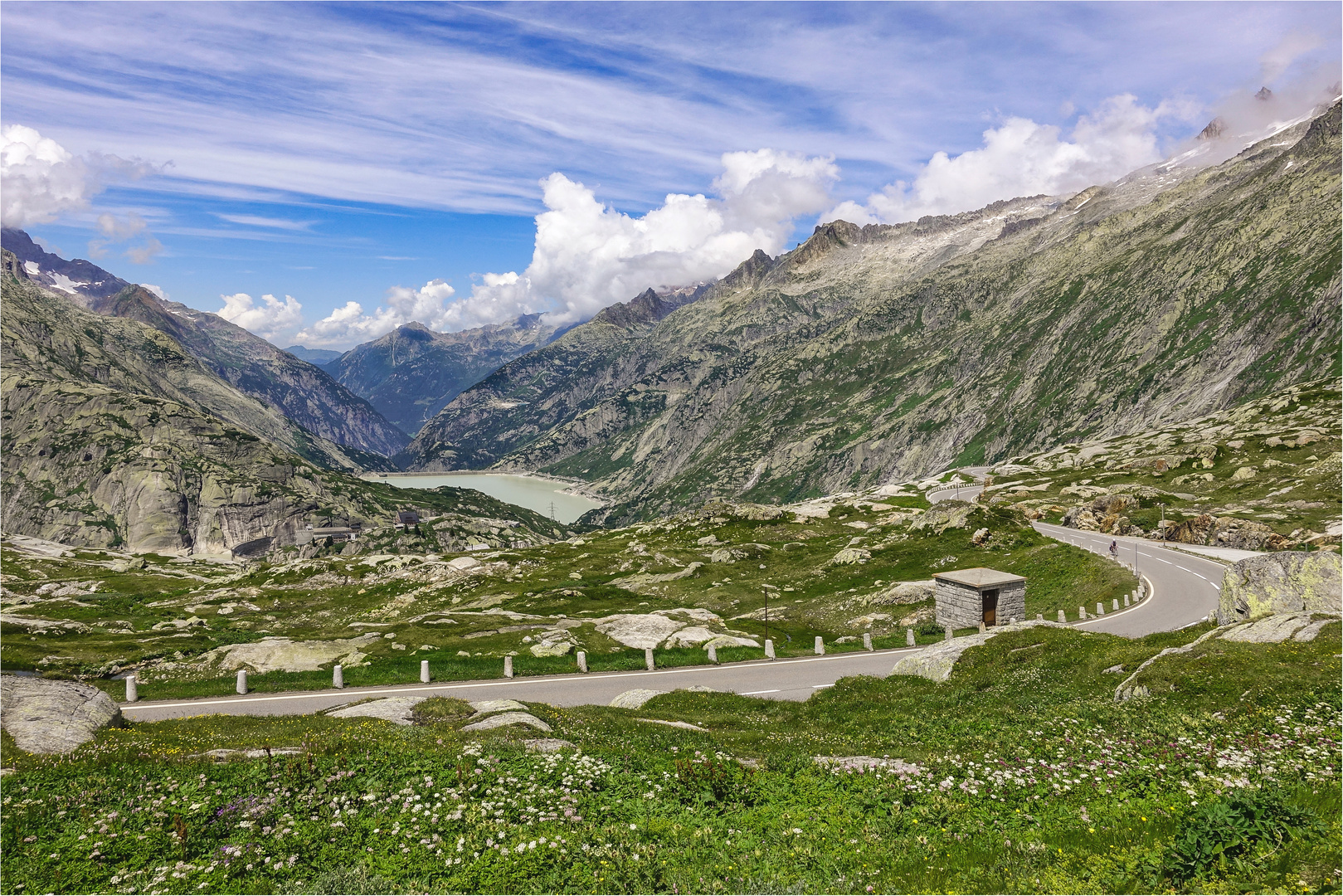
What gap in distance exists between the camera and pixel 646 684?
1324 inches

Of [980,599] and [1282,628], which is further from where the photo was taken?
[980,599]

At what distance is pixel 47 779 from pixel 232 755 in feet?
10.6

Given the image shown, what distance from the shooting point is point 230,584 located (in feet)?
353

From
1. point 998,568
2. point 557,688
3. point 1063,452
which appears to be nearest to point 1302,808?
point 557,688

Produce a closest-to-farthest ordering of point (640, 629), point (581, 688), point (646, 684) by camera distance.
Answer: point (581, 688) < point (646, 684) < point (640, 629)

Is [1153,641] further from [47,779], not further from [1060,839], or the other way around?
[47,779]

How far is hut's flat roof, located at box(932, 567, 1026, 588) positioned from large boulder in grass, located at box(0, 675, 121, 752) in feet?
150

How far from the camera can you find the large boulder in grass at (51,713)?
55.9 ft

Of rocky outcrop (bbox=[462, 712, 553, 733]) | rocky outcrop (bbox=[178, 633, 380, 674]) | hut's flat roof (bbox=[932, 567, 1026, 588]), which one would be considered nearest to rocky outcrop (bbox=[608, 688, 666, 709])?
rocky outcrop (bbox=[462, 712, 553, 733])

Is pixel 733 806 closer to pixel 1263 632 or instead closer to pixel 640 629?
pixel 1263 632

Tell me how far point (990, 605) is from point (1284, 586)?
17.2m

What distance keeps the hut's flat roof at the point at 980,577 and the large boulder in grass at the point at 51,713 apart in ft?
150

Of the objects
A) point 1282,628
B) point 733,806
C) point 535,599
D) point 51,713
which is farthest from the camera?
point 535,599

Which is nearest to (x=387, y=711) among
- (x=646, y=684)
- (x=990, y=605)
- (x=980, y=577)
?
(x=646, y=684)
